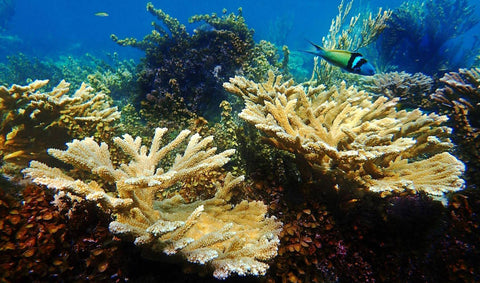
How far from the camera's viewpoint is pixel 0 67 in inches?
531

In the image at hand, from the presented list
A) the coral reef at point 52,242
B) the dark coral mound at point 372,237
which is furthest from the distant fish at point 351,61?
the coral reef at point 52,242

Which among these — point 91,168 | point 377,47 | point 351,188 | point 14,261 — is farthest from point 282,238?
point 377,47

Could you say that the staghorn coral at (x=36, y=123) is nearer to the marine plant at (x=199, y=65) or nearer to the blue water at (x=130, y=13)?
the marine plant at (x=199, y=65)

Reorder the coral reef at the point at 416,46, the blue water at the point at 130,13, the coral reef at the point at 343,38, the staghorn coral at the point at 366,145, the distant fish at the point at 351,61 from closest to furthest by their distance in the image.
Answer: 1. the staghorn coral at the point at 366,145
2. the distant fish at the point at 351,61
3. the coral reef at the point at 343,38
4. the coral reef at the point at 416,46
5. the blue water at the point at 130,13

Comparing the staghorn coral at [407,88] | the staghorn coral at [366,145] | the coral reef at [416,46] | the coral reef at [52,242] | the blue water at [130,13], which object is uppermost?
the blue water at [130,13]

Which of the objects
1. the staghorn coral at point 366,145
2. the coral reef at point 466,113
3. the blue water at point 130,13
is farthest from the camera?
the blue water at point 130,13

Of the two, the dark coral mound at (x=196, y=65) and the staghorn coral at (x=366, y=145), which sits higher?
the dark coral mound at (x=196, y=65)

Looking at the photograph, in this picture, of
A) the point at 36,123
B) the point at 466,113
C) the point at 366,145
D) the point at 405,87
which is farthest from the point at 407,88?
the point at 36,123

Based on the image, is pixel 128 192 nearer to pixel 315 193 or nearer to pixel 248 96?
pixel 315 193

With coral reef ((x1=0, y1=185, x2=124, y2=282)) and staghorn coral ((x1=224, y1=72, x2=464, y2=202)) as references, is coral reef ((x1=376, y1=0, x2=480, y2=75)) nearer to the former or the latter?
staghorn coral ((x1=224, y1=72, x2=464, y2=202))

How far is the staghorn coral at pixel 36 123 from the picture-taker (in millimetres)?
3082

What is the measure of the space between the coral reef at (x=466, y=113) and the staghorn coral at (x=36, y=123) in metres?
5.02

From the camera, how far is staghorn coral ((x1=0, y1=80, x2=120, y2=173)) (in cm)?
308

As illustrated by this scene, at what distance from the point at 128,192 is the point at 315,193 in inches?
75.5
